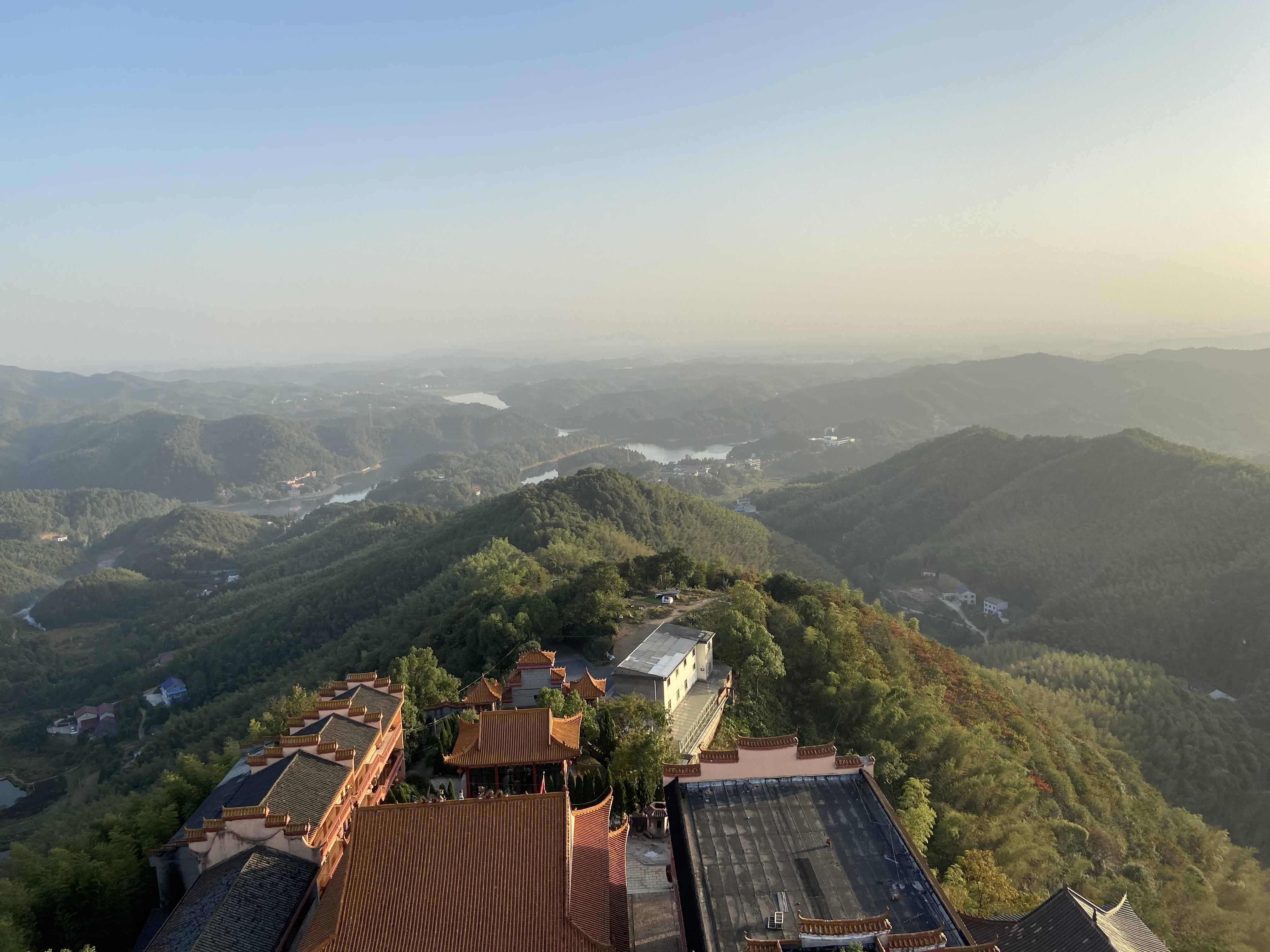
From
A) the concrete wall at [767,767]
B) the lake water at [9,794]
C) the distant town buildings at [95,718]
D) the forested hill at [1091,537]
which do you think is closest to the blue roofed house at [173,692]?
the distant town buildings at [95,718]

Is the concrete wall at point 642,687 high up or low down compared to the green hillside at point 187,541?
up

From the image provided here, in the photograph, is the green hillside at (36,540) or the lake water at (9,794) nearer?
the lake water at (9,794)

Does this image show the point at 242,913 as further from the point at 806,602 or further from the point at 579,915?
the point at 806,602

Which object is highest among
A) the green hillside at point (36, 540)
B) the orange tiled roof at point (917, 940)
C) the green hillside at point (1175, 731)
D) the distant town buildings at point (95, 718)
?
the orange tiled roof at point (917, 940)

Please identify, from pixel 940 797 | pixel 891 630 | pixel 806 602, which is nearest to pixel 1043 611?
pixel 891 630

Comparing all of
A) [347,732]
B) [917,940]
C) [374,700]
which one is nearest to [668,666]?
[374,700]

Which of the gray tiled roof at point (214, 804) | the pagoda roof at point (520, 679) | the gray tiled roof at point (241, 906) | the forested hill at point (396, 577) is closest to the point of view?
the gray tiled roof at point (241, 906)

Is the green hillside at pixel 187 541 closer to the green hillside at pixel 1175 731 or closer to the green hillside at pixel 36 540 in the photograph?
the green hillside at pixel 36 540
